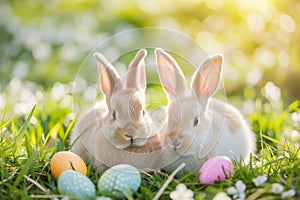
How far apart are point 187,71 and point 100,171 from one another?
67cm

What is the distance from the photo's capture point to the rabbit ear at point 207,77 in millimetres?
2184

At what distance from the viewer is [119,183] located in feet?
6.43

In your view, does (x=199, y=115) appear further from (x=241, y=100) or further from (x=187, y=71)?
(x=241, y=100)

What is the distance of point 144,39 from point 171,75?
1.12 metres

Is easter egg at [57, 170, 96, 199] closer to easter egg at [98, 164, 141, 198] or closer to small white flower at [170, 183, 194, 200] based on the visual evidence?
easter egg at [98, 164, 141, 198]

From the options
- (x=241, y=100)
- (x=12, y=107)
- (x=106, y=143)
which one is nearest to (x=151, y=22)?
(x=241, y=100)

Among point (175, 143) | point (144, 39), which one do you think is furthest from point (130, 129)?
point (144, 39)

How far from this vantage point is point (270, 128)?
2994 mm

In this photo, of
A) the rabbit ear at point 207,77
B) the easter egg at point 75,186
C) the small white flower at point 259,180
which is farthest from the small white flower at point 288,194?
the easter egg at point 75,186

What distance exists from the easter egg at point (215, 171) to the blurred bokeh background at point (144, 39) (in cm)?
138

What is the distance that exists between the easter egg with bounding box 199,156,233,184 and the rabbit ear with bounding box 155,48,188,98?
31 centimetres

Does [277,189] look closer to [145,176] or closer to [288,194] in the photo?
[288,194]

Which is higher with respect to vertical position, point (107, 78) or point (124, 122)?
point (107, 78)

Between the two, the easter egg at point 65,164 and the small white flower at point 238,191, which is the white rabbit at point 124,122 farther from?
the small white flower at point 238,191
